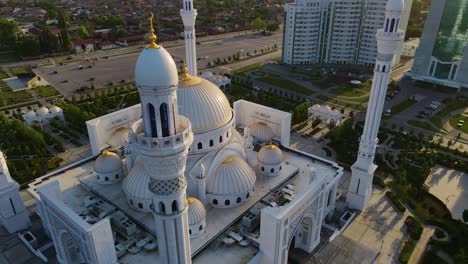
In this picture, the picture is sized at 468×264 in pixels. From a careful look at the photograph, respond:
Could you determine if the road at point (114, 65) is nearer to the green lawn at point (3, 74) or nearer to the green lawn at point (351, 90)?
the green lawn at point (3, 74)

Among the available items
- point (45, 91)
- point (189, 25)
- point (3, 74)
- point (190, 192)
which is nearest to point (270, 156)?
point (190, 192)

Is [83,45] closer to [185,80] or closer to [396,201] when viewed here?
[185,80]

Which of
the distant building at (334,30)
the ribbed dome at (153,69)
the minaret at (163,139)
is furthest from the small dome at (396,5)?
the distant building at (334,30)

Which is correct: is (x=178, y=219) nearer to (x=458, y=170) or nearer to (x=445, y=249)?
(x=445, y=249)

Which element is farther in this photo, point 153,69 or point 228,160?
point 228,160

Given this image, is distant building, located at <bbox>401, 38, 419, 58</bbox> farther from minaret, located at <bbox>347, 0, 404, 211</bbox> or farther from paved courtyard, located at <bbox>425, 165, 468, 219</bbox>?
minaret, located at <bbox>347, 0, 404, 211</bbox>

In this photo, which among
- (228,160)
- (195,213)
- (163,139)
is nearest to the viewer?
(163,139)
